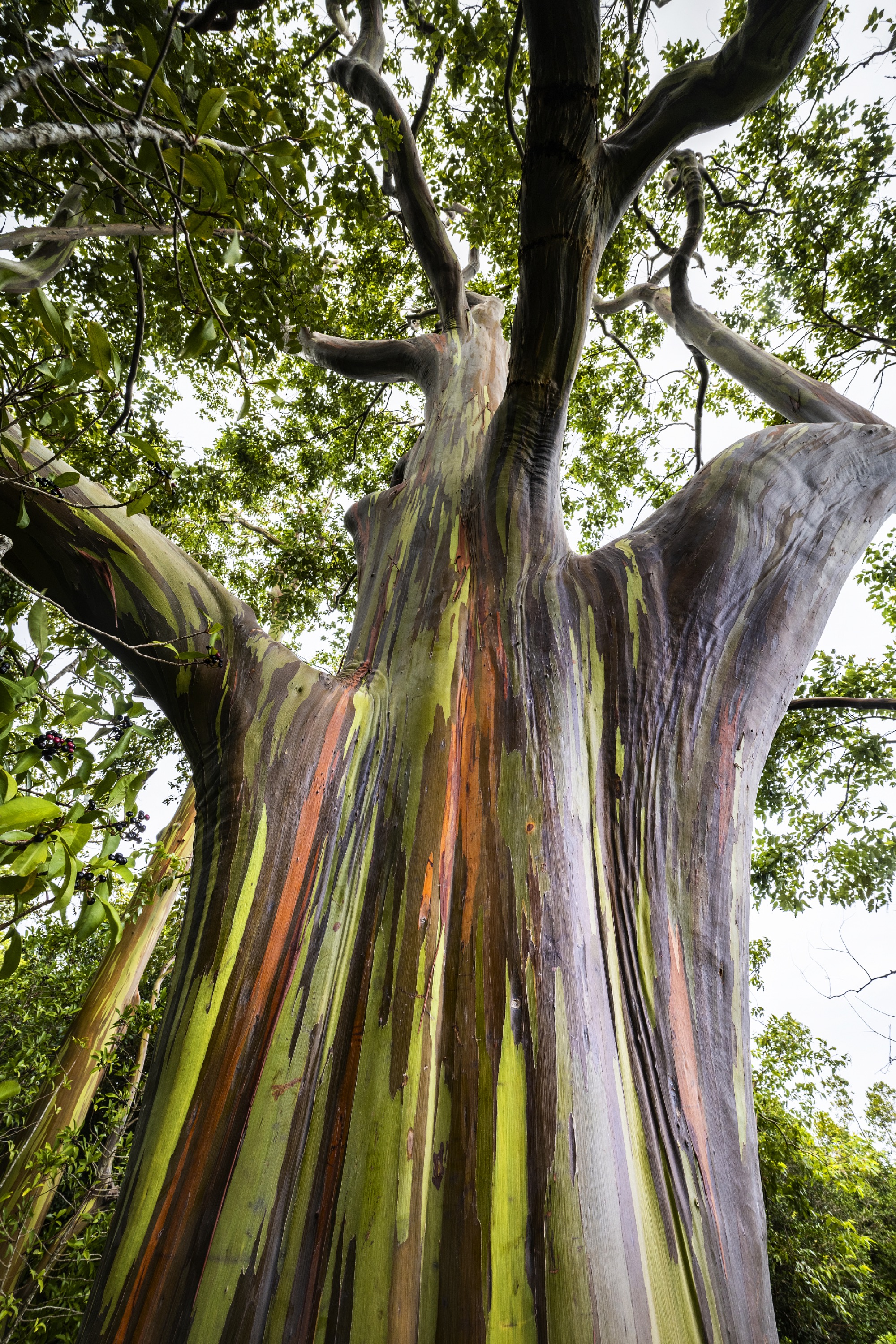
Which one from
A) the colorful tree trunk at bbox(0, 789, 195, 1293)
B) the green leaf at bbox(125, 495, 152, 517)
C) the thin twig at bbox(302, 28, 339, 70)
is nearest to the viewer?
the green leaf at bbox(125, 495, 152, 517)

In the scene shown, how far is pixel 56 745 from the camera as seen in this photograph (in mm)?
833

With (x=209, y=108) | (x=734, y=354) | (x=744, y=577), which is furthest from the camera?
(x=734, y=354)

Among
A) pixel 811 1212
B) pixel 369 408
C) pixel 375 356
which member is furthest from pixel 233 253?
pixel 811 1212

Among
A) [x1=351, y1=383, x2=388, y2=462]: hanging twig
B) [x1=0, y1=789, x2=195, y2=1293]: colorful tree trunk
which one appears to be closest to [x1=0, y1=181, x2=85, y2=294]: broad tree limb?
[x1=351, y1=383, x2=388, y2=462]: hanging twig

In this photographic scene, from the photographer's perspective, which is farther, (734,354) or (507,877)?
(734,354)

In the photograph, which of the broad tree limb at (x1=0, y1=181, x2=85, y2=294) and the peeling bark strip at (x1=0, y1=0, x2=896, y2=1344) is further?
the broad tree limb at (x1=0, y1=181, x2=85, y2=294)

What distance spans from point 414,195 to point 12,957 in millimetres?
2952

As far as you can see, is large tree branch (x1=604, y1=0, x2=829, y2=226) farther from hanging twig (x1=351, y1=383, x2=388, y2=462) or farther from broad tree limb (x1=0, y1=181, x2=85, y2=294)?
hanging twig (x1=351, y1=383, x2=388, y2=462)

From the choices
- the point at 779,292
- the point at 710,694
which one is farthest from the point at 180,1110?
the point at 779,292

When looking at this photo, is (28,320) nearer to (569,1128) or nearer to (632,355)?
(569,1128)

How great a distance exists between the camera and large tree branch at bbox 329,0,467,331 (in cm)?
241

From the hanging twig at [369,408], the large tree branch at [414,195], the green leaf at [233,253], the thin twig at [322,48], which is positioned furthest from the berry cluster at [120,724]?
the hanging twig at [369,408]

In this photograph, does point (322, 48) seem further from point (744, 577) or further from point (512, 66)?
point (744, 577)

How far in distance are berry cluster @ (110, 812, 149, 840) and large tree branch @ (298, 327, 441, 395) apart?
2.36m
